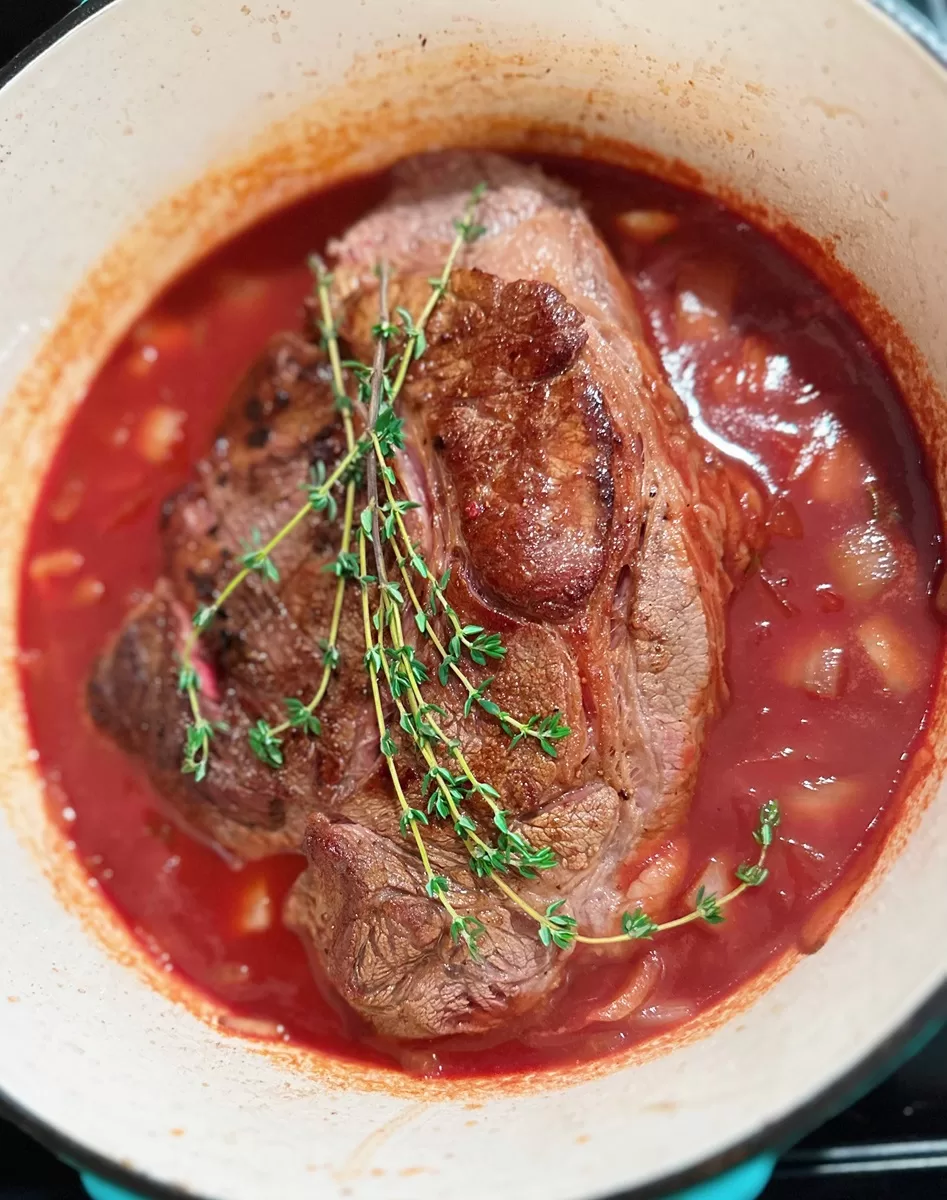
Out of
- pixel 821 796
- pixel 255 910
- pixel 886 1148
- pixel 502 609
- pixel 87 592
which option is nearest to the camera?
pixel 502 609

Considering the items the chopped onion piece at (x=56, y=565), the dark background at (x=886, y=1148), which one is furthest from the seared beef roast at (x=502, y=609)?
the dark background at (x=886, y=1148)

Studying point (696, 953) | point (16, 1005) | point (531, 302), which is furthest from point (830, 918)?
point (16, 1005)

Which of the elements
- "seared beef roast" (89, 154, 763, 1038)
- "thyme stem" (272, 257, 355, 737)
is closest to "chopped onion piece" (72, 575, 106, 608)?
"seared beef roast" (89, 154, 763, 1038)

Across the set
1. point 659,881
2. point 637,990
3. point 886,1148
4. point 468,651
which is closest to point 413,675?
point 468,651

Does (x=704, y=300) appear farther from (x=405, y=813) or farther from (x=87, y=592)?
(x=87, y=592)

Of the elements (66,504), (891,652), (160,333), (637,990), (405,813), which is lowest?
(637,990)

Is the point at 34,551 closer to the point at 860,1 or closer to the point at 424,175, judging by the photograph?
the point at 424,175

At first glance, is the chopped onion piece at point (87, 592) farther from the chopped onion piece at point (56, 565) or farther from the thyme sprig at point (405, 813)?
the thyme sprig at point (405, 813)

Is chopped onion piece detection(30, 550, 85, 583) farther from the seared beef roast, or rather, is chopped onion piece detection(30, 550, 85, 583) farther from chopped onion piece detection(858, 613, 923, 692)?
chopped onion piece detection(858, 613, 923, 692)
